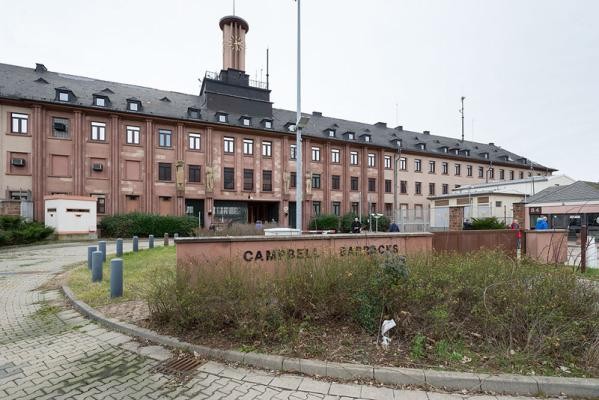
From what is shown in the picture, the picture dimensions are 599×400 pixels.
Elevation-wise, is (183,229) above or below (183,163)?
below

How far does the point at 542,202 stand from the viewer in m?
26.2

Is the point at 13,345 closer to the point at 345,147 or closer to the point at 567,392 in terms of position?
the point at 567,392

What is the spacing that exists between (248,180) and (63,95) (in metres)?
19.6

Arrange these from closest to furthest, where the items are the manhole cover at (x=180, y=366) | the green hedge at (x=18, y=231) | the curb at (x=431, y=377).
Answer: the curb at (x=431, y=377), the manhole cover at (x=180, y=366), the green hedge at (x=18, y=231)

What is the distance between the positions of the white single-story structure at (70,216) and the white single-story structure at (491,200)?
104 feet

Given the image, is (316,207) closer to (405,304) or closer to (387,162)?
(387,162)

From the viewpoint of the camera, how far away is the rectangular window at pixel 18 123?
88.3 ft

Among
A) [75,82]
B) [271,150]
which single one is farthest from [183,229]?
[75,82]

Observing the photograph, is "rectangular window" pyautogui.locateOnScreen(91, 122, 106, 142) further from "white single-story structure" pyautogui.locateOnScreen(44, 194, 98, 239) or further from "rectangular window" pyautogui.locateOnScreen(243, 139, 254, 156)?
"rectangular window" pyautogui.locateOnScreen(243, 139, 254, 156)

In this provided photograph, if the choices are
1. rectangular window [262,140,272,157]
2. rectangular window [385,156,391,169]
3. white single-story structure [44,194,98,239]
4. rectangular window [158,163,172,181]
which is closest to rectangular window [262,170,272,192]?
rectangular window [262,140,272,157]

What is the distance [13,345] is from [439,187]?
170 ft

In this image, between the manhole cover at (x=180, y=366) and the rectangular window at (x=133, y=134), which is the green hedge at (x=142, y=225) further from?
the manhole cover at (x=180, y=366)

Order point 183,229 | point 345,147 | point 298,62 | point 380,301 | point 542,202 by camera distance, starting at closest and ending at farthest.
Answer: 1. point 380,301
2. point 298,62
3. point 542,202
4. point 183,229
5. point 345,147

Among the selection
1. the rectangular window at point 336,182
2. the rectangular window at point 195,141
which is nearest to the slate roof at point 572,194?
the rectangular window at point 336,182
